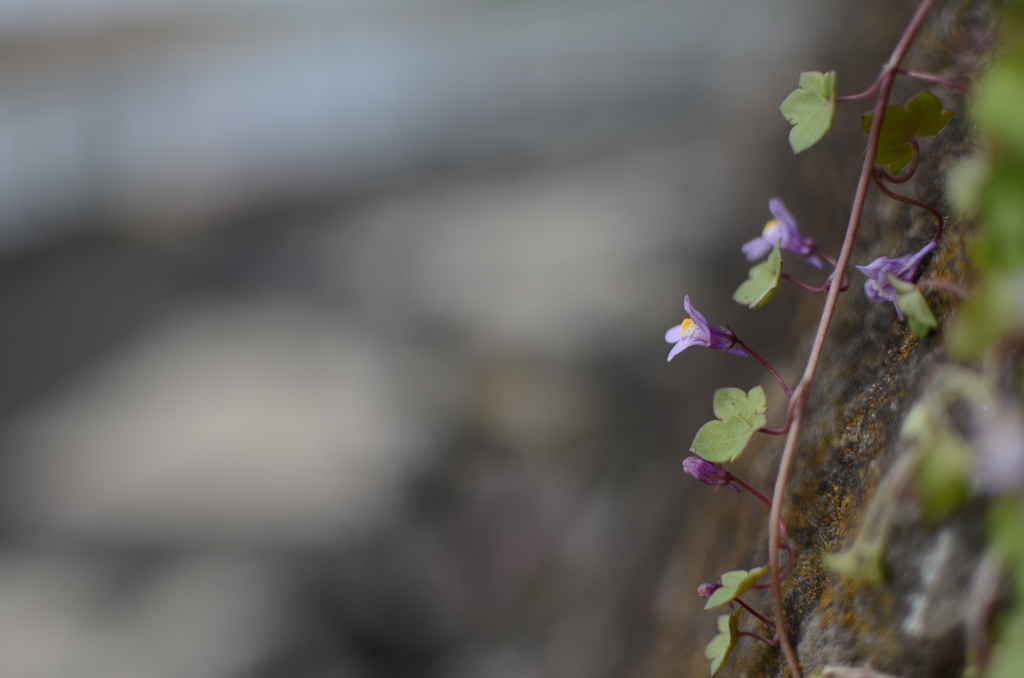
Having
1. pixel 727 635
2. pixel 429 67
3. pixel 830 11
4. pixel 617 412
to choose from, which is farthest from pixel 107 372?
pixel 727 635

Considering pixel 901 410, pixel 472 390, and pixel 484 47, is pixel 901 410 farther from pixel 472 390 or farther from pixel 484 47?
pixel 484 47

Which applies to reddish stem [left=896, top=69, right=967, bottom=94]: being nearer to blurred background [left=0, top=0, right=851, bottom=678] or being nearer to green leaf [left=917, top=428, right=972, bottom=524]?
green leaf [left=917, top=428, right=972, bottom=524]

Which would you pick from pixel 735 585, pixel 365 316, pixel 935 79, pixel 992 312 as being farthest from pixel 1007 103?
pixel 365 316

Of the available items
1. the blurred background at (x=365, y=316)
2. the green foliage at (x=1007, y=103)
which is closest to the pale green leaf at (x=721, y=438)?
the green foliage at (x=1007, y=103)

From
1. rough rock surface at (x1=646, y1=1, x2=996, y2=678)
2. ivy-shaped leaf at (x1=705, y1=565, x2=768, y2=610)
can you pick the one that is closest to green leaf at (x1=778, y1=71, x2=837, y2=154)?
rough rock surface at (x1=646, y1=1, x2=996, y2=678)

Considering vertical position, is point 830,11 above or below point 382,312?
below

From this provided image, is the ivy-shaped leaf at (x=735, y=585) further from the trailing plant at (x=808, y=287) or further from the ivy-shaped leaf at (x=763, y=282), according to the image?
the ivy-shaped leaf at (x=763, y=282)
